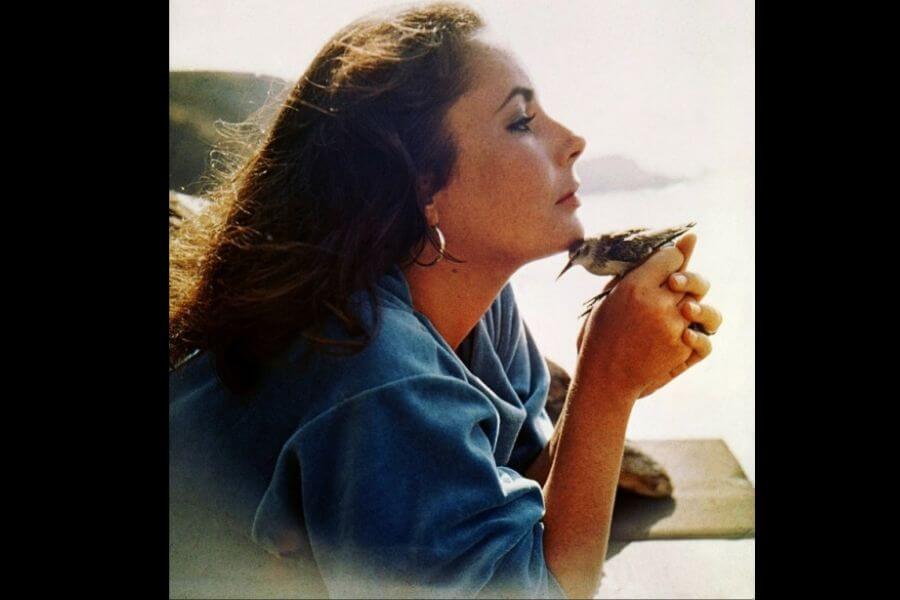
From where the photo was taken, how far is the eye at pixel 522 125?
1.17m

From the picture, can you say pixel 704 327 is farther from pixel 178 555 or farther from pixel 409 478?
pixel 178 555

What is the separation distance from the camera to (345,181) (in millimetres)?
1176

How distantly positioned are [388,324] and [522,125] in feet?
0.97

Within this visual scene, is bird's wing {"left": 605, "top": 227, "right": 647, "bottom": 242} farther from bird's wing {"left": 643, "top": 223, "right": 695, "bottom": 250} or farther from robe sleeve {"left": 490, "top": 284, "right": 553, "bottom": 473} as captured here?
robe sleeve {"left": 490, "top": 284, "right": 553, "bottom": 473}

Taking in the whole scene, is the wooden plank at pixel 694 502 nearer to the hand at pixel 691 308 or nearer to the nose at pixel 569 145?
the hand at pixel 691 308

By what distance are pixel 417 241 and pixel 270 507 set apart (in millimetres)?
366

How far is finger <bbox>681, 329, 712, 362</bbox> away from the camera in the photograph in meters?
1.21

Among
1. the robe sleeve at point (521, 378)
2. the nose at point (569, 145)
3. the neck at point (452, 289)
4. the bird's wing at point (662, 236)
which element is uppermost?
the nose at point (569, 145)

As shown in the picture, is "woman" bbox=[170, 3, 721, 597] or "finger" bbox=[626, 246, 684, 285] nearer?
"woman" bbox=[170, 3, 721, 597]

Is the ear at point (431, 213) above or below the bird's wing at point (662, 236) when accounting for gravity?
below

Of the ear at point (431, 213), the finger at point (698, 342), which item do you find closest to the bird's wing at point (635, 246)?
the finger at point (698, 342)

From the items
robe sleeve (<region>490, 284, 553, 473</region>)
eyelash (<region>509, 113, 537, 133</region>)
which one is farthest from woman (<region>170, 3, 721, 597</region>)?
robe sleeve (<region>490, 284, 553, 473</region>)

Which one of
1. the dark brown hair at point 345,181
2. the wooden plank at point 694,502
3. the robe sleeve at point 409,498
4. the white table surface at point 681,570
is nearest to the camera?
the robe sleeve at point 409,498

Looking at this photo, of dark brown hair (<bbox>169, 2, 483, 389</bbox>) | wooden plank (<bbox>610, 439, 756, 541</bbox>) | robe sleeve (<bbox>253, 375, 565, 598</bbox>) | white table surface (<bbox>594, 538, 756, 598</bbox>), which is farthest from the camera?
wooden plank (<bbox>610, 439, 756, 541</bbox>)
